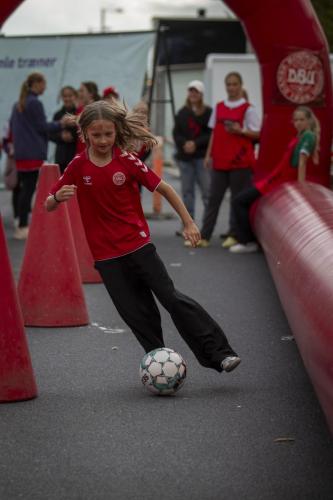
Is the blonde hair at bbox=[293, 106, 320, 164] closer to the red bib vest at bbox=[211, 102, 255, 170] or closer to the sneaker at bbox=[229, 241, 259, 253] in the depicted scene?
the red bib vest at bbox=[211, 102, 255, 170]

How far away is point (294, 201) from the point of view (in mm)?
10336

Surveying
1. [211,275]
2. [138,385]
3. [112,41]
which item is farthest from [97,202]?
[112,41]

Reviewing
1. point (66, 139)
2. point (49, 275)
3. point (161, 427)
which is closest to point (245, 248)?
point (66, 139)

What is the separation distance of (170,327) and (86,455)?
11.7ft

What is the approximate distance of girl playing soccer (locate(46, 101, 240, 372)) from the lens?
21.6 feet

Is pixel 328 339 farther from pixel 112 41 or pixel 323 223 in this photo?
pixel 112 41

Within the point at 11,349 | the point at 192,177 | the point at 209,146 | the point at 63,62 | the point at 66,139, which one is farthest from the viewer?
the point at 63,62

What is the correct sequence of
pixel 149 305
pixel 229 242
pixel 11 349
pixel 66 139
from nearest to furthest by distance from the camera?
1. pixel 11 349
2. pixel 149 305
3. pixel 229 242
4. pixel 66 139

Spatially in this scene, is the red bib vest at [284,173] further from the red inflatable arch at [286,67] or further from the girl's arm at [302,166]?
the red inflatable arch at [286,67]

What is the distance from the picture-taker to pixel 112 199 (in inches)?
261

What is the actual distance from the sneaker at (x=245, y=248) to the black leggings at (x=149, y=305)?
7.10 metres

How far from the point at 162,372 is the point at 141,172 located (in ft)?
3.52

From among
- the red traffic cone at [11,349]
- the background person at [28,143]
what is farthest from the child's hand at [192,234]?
the background person at [28,143]

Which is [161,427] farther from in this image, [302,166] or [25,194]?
[25,194]
